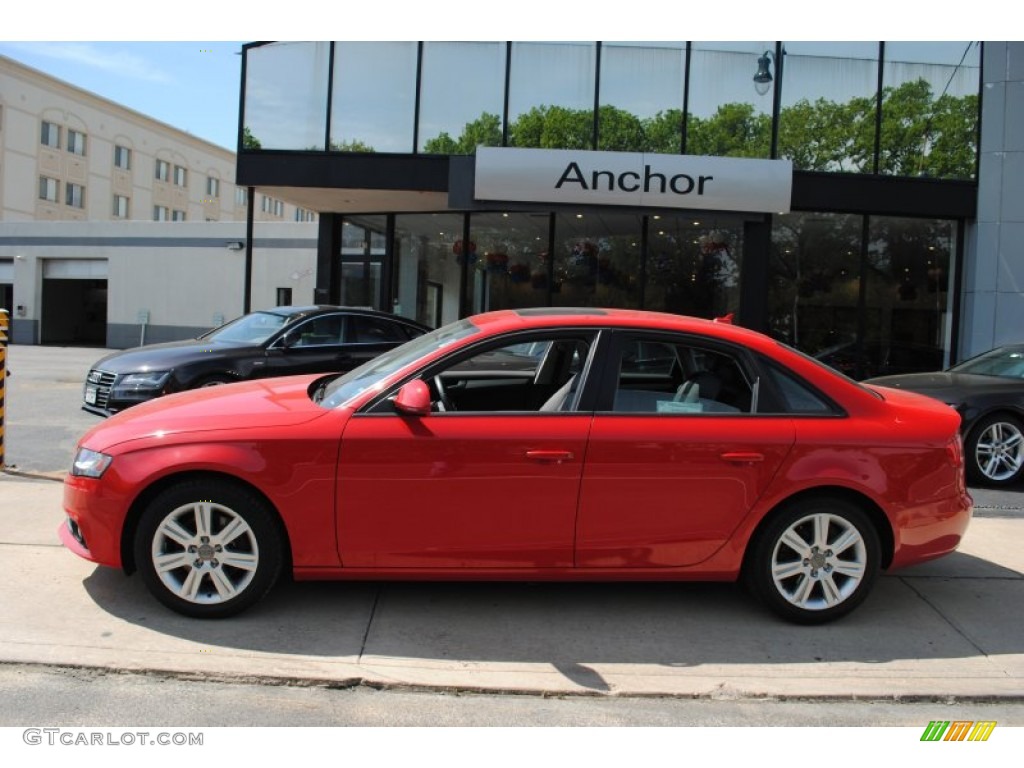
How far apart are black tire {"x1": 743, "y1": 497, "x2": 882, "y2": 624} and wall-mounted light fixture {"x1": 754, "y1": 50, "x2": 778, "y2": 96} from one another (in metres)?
11.4

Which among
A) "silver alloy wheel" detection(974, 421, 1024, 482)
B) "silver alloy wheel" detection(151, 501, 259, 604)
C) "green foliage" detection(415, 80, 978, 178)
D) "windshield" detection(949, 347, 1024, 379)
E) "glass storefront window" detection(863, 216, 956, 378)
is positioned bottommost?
"silver alloy wheel" detection(151, 501, 259, 604)

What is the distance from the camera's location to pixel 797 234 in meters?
14.5

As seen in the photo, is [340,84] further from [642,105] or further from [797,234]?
[797,234]

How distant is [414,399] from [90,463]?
1651mm

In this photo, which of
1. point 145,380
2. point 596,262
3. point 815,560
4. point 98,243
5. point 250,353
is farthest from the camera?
point 98,243

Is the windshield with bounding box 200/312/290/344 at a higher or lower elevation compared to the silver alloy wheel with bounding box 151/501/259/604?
higher

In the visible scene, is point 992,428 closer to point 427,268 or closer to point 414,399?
point 414,399

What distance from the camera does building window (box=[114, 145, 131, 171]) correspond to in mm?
54594

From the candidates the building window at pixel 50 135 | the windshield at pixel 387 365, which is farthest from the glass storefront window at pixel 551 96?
the building window at pixel 50 135

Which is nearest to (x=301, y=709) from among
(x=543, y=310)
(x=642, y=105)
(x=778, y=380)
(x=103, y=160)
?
(x=543, y=310)

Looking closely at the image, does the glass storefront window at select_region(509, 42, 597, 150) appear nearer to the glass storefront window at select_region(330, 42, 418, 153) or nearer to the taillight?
the glass storefront window at select_region(330, 42, 418, 153)

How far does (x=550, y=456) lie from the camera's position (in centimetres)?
399

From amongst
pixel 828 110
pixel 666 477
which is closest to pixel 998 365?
pixel 666 477

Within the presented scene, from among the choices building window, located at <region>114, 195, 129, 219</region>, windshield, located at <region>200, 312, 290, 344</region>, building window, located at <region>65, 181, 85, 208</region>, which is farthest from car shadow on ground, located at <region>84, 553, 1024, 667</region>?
building window, located at <region>114, 195, 129, 219</region>
